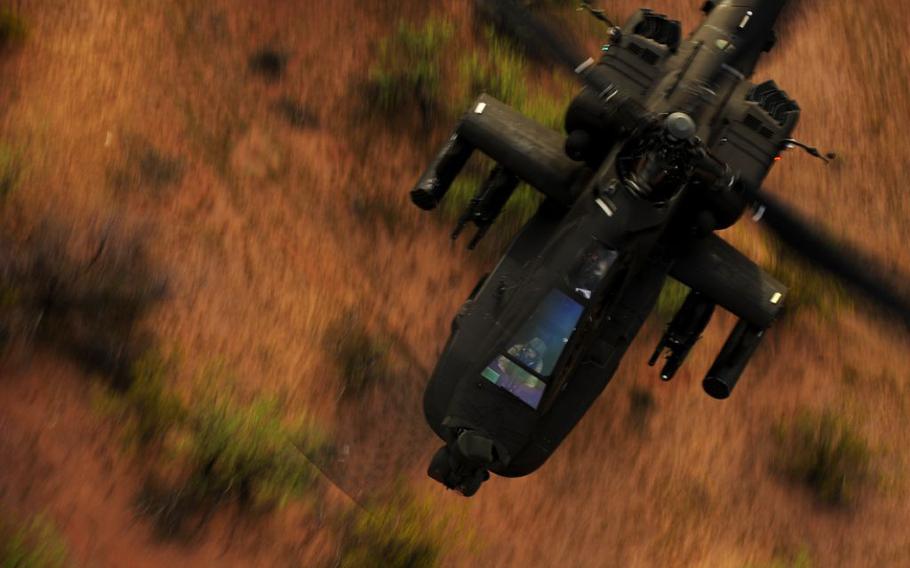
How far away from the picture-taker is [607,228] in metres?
8.89

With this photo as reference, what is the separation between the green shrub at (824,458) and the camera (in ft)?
37.7

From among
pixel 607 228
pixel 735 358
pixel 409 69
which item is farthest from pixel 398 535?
pixel 409 69

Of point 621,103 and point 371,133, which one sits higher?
point 621,103

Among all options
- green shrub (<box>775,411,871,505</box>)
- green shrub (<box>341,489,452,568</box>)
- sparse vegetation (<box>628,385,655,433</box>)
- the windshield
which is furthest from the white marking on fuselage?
green shrub (<box>341,489,452,568</box>)

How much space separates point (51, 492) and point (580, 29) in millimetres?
10971

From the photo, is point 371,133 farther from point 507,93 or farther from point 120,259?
point 120,259

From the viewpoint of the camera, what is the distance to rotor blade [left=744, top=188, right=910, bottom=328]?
41.4ft

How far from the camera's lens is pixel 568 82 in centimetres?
1269

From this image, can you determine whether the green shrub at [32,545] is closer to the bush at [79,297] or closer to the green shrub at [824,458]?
the bush at [79,297]

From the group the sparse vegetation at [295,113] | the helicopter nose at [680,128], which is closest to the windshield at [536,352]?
the helicopter nose at [680,128]

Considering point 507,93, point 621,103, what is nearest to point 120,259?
point 507,93

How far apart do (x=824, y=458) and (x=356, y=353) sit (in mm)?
7336

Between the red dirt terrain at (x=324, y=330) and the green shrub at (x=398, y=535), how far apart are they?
21cm

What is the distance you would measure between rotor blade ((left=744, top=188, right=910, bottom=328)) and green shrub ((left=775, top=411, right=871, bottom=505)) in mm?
2517
